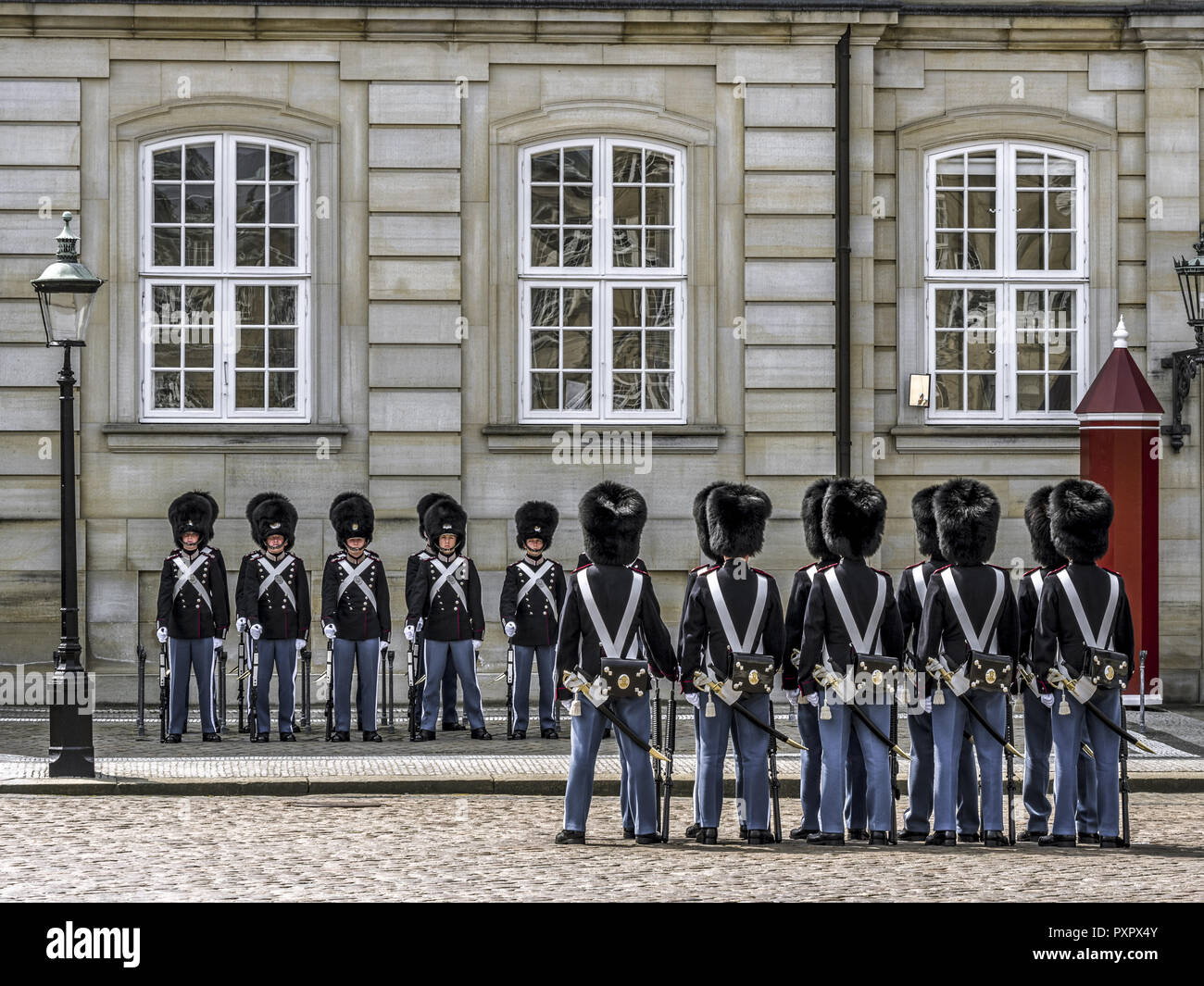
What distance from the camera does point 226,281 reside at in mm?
16125

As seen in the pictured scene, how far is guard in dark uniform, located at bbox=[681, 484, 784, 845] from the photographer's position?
9492mm

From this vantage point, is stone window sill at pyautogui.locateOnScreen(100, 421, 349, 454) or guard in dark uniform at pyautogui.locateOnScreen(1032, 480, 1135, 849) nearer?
guard in dark uniform at pyautogui.locateOnScreen(1032, 480, 1135, 849)

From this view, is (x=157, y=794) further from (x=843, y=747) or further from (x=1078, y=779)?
(x=1078, y=779)

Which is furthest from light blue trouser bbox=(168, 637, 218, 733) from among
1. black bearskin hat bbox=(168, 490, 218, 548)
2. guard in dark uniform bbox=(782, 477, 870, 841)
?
guard in dark uniform bbox=(782, 477, 870, 841)

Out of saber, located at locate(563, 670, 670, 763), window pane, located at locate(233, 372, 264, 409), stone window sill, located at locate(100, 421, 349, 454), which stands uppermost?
window pane, located at locate(233, 372, 264, 409)

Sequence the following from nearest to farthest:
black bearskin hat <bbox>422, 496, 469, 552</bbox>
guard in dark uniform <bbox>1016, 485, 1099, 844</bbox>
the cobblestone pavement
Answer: the cobblestone pavement → guard in dark uniform <bbox>1016, 485, 1099, 844</bbox> → black bearskin hat <bbox>422, 496, 469, 552</bbox>

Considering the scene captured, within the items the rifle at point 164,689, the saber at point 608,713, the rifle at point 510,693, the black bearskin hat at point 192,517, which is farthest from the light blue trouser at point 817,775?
the black bearskin hat at point 192,517

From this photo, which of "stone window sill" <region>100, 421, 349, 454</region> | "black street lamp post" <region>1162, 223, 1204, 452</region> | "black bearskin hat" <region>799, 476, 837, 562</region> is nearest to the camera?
"black bearskin hat" <region>799, 476, 837, 562</region>

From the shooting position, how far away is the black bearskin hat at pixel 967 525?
9.73 metres

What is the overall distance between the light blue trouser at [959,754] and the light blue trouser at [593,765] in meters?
1.36

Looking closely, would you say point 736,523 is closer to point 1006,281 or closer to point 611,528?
point 611,528

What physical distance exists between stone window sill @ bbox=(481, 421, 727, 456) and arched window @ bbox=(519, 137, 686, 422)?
124 millimetres

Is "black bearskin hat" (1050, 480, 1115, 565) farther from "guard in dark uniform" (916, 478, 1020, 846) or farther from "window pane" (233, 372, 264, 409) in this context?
"window pane" (233, 372, 264, 409)

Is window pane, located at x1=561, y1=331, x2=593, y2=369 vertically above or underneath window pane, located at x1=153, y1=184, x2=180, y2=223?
underneath
